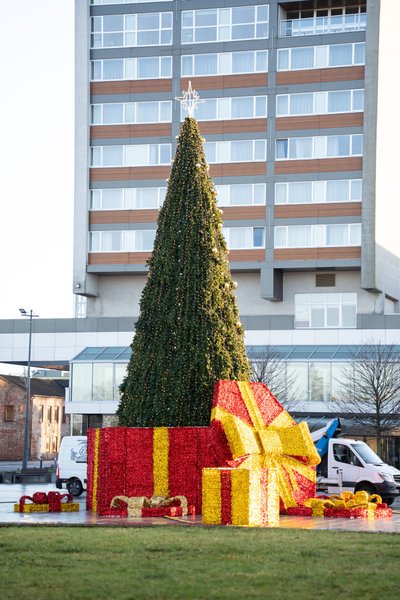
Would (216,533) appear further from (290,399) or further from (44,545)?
(290,399)

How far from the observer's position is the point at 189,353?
82.1 feet

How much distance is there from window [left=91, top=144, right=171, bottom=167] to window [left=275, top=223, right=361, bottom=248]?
852 centimetres

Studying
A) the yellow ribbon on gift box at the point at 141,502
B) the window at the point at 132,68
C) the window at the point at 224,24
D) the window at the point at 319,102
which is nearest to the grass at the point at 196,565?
the yellow ribbon on gift box at the point at 141,502

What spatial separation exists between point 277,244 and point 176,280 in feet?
145

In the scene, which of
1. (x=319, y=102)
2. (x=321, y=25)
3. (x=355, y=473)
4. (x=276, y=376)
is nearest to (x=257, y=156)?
(x=319, y=102)

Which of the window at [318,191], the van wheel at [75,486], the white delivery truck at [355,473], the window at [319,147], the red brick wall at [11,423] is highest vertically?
the window at [319,147]

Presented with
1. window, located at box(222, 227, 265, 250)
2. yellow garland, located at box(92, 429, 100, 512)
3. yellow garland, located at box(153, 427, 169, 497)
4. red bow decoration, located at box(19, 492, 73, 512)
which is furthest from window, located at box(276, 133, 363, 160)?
yellow garland, located at box(153, 427, 169, 497)

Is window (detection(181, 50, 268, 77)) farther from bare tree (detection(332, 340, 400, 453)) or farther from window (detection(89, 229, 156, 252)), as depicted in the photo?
bare tree (detection(332, 340, 400, 453))

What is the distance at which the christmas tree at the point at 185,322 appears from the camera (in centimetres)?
2491

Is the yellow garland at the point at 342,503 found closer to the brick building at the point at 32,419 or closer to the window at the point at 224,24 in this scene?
the window at the point at 224,24

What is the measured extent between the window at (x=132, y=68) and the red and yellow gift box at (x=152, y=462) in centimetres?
5027

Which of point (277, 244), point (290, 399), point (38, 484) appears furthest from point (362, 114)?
point (38, 484)

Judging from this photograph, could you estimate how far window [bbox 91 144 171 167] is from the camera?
72.1 metres

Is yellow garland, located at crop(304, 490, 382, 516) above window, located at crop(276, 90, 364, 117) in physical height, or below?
below
